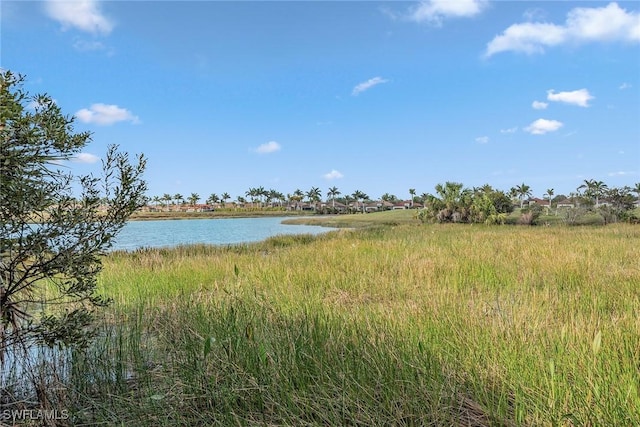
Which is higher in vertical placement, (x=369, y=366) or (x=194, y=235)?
(x=369, y=366)

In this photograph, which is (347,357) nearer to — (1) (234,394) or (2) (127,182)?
(1) (234,394)

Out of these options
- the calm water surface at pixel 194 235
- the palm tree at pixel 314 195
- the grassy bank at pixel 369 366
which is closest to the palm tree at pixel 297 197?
the palm tree at pixel 314 195

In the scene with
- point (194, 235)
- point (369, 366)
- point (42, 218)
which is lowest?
point (194, 235)

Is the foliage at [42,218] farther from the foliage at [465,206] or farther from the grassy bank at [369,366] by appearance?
the foliage at [465,206]

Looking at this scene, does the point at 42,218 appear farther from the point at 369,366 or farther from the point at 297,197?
the point at 297,197

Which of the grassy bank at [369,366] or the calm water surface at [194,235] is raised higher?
the grassy bank at [369,366]

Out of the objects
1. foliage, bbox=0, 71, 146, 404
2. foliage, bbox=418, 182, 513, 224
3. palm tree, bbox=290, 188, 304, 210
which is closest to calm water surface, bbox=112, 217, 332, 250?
foliage, bbox=0, 71, 146, 404

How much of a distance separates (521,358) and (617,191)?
150ft

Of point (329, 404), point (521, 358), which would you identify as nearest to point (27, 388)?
point (329, 404)

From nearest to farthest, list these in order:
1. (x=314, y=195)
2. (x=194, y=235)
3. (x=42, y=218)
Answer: (x=42, y=218) < (x=194, y=235) < (x=314, y=195)

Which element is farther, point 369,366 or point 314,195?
point 314,195

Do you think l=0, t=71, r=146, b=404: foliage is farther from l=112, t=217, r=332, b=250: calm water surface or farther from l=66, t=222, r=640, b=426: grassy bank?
l=112, t=217, r=332, b=250: calm water surface

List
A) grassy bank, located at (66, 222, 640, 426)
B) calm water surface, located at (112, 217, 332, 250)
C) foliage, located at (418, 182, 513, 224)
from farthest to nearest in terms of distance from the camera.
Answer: foliage, located at (418, 182, 513, 224)
calm water surface, located at (112, 217, 332, 250)
grassy bank, located at (66, 222, 640, 426)


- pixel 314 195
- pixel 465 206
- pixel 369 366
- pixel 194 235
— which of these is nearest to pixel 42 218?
pixel 369 366
